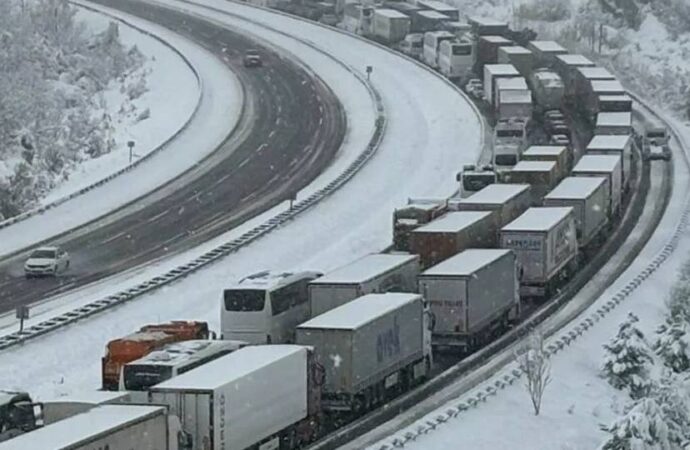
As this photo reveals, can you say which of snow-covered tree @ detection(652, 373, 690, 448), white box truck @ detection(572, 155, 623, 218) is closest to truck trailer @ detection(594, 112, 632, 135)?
white box truck @ detection(572, 155, 623, 218)

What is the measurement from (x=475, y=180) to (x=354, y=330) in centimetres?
3042

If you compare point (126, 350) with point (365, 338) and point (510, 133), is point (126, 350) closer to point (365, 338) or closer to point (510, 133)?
point (365, 338)

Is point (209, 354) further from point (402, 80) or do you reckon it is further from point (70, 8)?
point (70, 8)

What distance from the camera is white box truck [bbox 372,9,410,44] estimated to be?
110375 millimetres

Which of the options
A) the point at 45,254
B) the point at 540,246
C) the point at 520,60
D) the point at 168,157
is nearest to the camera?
the point at 540,246

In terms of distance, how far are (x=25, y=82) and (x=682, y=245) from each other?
4525cm

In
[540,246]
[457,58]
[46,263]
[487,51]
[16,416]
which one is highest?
[487,51]

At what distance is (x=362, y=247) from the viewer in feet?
207

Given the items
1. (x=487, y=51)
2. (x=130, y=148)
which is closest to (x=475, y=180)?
(x=130, y=148)

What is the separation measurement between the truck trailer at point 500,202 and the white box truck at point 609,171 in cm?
398

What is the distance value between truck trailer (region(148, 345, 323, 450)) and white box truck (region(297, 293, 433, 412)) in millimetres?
917

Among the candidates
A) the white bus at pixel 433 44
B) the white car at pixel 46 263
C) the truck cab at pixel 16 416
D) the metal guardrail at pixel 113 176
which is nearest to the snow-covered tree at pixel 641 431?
the truck cab at pixel 16 416

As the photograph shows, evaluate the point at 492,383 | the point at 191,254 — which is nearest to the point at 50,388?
the point at 492,383

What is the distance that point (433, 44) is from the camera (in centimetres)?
10319
